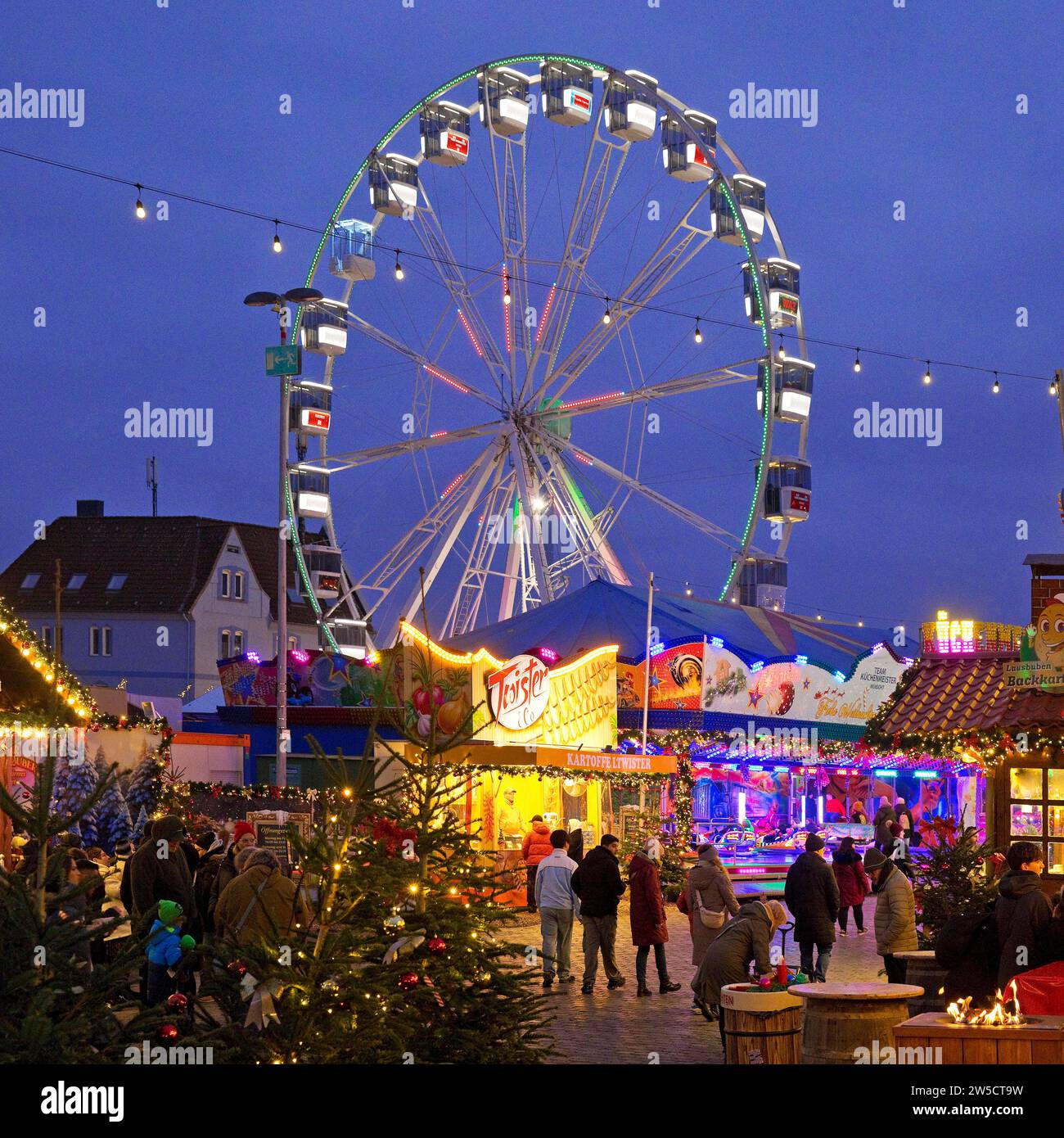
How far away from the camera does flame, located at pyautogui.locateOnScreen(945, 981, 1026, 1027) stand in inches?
330

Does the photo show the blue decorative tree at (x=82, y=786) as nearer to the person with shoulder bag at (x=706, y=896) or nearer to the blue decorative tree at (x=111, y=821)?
the blue decorative tree at (x=111, y=821)

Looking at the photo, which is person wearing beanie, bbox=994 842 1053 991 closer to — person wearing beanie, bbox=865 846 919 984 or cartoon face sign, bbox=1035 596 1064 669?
person wearing beanie, bbox=865 846 919 984

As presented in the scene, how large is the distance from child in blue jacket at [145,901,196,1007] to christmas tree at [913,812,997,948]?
591 cm

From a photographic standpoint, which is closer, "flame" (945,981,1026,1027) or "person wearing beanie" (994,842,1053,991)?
"flame" (945,981,1026,1027)

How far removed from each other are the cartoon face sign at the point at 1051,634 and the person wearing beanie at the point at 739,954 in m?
3.83

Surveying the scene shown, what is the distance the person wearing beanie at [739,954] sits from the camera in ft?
38.0

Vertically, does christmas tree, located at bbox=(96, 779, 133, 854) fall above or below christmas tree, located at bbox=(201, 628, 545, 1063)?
below

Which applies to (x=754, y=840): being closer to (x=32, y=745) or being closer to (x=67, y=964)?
(x=32, y=745)

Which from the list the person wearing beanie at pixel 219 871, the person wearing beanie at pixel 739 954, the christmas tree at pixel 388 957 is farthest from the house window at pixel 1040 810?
the christmas tree at pixel 388 957

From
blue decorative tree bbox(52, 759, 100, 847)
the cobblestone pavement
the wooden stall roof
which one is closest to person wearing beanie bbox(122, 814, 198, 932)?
the cobblestone pavement
